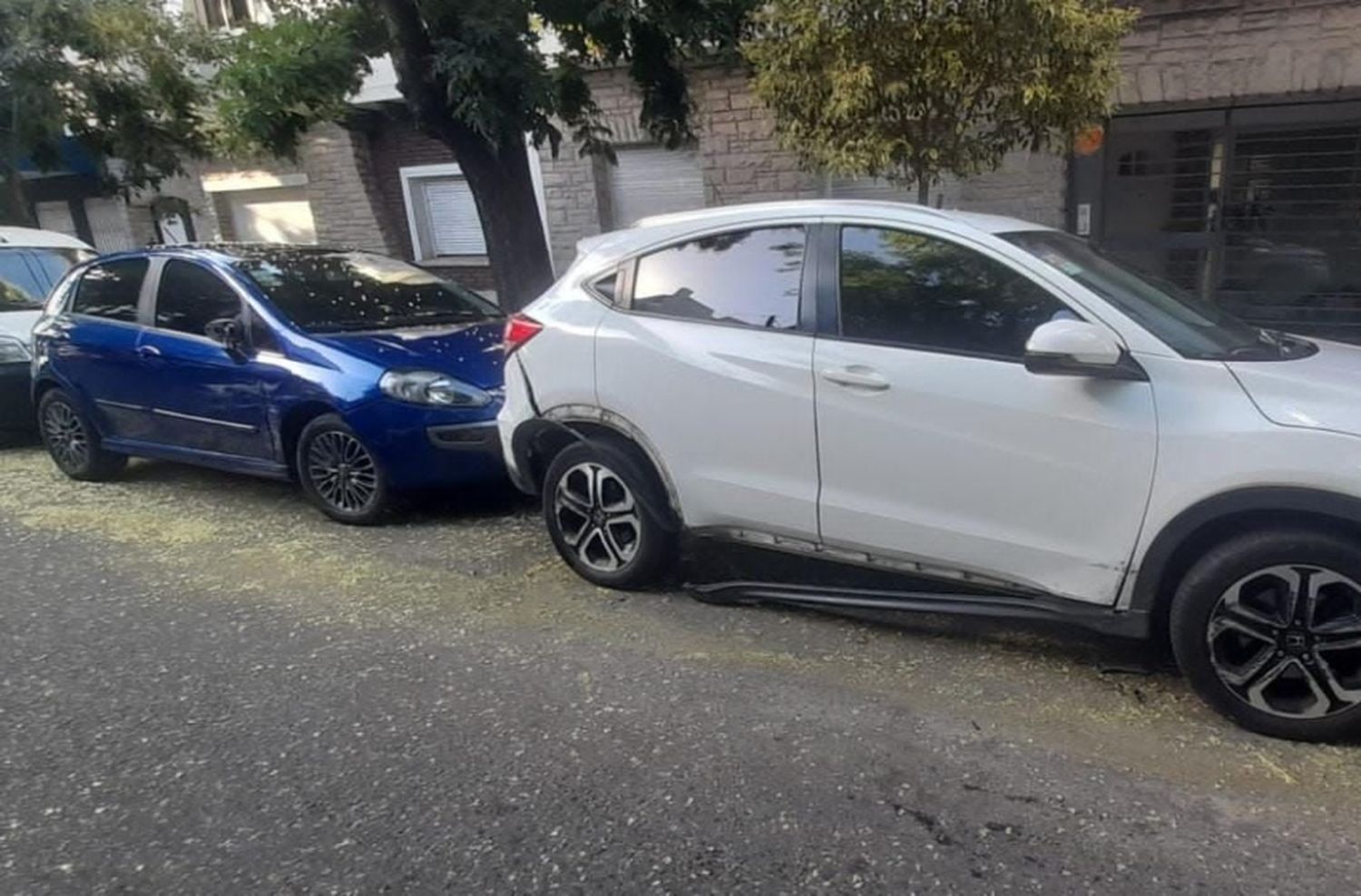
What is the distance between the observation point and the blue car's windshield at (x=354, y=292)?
18.3ft

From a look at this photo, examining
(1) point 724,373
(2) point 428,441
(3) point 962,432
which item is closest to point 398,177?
(2) point 428,441

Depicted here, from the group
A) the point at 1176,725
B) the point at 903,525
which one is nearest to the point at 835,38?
the point at 903,525

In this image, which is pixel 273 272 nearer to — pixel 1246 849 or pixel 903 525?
pixel 903 525

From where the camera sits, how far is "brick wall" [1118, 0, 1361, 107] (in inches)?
291

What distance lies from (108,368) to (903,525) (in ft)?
17.0

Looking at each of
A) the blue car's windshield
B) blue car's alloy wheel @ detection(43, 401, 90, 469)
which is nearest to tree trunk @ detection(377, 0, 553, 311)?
the blue car's windshield

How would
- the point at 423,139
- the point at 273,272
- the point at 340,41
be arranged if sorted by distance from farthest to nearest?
the point at 423,139 < the point at 340,41 < the point at 273,272

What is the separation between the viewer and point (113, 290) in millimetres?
6289

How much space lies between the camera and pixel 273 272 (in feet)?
18.9

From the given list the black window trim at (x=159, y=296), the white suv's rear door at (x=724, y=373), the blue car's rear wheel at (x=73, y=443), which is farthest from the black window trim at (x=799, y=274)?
the blue car's rear wheel at (x=73, y=443)

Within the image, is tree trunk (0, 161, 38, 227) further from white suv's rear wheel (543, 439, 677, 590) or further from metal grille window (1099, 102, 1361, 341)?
metal grille window (1099, 102, 1361, 341)

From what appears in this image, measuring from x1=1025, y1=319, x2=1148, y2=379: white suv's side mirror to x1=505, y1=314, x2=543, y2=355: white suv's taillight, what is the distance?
7.23 ft

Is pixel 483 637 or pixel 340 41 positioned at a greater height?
pixel 340 41

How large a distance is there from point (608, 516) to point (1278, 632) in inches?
99.4
